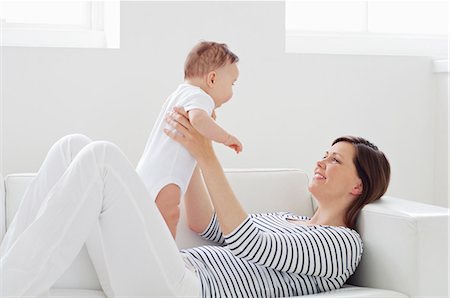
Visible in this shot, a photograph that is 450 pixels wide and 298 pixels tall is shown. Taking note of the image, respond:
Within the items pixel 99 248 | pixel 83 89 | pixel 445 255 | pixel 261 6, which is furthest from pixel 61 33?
pixel 445 255

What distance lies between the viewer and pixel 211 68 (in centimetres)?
241

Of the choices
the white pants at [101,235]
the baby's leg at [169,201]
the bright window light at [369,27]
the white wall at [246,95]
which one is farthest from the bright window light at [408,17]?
the white pants at [101,235]

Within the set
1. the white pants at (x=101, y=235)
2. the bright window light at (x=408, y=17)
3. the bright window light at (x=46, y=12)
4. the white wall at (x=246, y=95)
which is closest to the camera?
the white pants at (x=101, y=235)

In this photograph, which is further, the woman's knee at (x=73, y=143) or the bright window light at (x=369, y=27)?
the bright window light at (x=369, y=27)

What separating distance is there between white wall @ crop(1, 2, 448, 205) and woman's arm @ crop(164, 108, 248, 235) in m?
0.97

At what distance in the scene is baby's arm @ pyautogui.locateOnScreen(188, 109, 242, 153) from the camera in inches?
89.0

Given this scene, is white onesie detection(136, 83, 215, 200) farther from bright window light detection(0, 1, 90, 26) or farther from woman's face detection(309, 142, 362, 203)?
bright window light detection(0, 1, 90, 26)

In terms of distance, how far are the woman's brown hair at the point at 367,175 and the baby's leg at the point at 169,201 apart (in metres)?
0.56

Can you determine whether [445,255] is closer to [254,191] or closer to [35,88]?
[254,191]

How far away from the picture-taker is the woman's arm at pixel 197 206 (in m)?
2.53

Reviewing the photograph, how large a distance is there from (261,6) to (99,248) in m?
1.62

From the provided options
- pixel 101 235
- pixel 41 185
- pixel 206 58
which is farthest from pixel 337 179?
pixel 41 185

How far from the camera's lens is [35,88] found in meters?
3.19

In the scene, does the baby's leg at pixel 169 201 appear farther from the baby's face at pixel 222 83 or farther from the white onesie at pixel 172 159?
the baby's face at pixel 222 83
